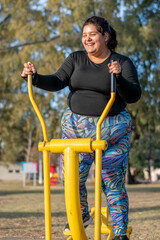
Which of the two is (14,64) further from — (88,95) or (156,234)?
(88,95)

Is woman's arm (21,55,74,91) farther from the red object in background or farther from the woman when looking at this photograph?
the red object in background

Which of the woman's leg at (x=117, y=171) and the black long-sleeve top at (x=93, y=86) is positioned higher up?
the black long-sleeve top at (x=93, y=86)

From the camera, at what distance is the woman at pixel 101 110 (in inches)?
117

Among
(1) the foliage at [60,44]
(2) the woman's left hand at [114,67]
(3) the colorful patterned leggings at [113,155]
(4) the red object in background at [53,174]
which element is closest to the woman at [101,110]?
(3) the colorful patterned leggings at [113,155]

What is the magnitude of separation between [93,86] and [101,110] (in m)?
0.19

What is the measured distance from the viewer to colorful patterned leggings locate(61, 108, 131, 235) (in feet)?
9.75

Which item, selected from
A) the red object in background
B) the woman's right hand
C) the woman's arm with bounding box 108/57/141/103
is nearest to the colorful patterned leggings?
the woman's arm with bounding box 108/57/141/103

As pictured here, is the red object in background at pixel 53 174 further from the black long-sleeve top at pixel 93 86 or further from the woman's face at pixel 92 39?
the woman's face at pixel 92 39

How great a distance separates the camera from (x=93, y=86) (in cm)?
303


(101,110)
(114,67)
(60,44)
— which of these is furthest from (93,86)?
(60,44)

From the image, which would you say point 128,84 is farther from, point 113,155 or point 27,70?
point 27,70

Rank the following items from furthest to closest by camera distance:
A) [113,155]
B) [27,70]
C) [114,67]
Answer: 1. [113,155]
2. [27,70]
3. [114,67]

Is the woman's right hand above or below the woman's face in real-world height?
below

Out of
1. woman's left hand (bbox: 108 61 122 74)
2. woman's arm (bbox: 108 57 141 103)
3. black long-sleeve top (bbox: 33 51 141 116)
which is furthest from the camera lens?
black long-sleeve top (bbox: 33 51 141 116)
